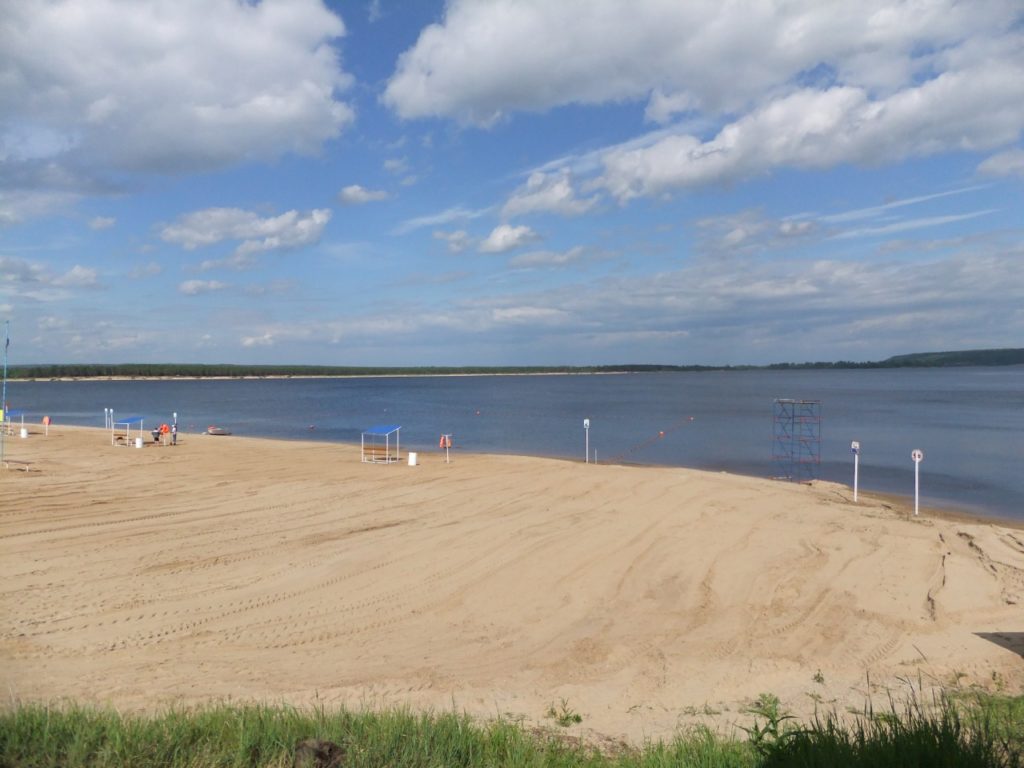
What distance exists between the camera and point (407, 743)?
4629 mm

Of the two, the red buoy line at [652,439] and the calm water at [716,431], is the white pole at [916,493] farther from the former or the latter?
the red buoy line at [652,439]

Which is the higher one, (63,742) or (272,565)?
(63,742)

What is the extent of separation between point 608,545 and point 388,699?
739 centimetres

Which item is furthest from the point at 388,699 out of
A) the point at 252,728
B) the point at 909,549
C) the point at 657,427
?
the point at 657,427

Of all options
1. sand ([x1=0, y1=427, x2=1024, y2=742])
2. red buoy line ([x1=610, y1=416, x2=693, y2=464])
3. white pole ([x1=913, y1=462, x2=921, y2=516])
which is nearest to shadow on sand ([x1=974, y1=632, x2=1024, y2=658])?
sand ([x1=0, y1=427, x2=1024, y2=742])

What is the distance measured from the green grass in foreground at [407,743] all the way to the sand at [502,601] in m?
1.61

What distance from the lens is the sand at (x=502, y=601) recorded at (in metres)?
7.68

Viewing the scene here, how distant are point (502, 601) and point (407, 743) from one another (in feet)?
20.8

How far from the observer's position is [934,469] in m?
30.4

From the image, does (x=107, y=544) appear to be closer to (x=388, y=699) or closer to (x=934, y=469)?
(x=388, y=699)

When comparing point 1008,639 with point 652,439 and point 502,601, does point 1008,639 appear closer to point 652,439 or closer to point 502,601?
point 502,601

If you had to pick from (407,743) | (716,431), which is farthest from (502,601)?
(716,431)

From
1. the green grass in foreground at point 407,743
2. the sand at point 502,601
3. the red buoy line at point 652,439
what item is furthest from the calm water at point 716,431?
the green grass in foreground at point 407,743

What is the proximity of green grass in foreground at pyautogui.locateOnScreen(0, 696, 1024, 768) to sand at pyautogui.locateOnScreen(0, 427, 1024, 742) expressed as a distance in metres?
1.61
